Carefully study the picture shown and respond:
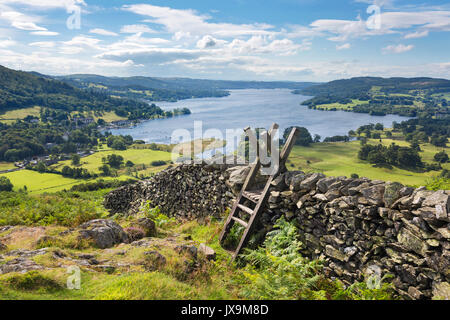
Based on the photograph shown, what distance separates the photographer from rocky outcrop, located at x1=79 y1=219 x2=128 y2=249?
647 cm

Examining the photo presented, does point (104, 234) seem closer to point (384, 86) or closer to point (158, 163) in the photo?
point (158, 163)

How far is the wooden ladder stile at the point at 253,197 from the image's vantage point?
6.19 meters

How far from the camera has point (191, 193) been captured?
32.2ft

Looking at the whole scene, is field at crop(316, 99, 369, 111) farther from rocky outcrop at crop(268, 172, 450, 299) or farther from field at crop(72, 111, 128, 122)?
rocky outcrop at crop(268, 172, 450, 299)

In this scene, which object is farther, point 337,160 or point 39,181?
point 39,181

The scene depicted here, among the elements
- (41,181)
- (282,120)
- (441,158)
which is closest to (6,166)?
(41,181)

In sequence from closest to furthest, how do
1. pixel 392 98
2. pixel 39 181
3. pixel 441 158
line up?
pixel 441 158 → pixel 39 181 → pixel 392 98

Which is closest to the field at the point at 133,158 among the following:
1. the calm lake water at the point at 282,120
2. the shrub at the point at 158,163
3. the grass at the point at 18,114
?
the shrub at the point at 158,163

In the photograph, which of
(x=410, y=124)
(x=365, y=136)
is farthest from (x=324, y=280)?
(x=410, y=124)

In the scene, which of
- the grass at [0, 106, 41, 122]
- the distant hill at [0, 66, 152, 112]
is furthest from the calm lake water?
the grass at [0, 106, 41, 122]

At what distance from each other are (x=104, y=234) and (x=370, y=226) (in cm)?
602

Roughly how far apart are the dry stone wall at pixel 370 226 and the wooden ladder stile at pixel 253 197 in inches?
7.9

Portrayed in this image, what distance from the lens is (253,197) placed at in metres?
6.62
